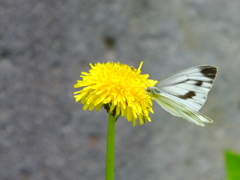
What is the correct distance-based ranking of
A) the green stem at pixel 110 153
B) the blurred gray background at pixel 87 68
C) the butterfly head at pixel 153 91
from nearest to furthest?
the green stem at pixel 110 153
the butterfly head at pixel 153 91
the blurred gray background at pixel 87 68

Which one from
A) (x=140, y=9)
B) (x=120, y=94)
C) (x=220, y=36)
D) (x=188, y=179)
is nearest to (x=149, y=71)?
(x=140, y=9)

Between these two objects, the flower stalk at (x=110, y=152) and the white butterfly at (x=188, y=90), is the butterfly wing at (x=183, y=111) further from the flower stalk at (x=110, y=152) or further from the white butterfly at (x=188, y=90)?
the flower stalk at (x=110, y=152)

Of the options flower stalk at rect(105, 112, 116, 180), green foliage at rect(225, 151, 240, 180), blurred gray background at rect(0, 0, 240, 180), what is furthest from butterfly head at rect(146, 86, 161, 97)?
blurred gray background at rect(0, 0, 240, 180)

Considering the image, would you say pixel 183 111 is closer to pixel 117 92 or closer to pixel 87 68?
pixel 117 92

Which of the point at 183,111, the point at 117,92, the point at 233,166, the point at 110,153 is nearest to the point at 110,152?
the point at 110,153

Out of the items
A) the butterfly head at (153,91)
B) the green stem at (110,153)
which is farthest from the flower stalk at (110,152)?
the butterfly head at (153,91)
